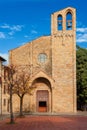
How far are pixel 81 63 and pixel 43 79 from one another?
10.4 metres

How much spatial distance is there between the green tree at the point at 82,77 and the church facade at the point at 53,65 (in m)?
6.12

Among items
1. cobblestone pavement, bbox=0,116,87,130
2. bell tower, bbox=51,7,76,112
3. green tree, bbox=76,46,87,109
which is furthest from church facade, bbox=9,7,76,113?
cobblestone pavement, bbox=0,116,87,130

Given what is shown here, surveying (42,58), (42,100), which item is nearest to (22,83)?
(42,100)

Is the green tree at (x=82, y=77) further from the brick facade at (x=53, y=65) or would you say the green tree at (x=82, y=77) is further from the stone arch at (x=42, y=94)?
the stone arch at (x=42, y=94)

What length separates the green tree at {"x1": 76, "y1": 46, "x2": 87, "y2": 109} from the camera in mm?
61250

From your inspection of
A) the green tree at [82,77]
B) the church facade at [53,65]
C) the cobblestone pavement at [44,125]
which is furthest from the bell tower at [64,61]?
the cobblestone pavement at [44,125]

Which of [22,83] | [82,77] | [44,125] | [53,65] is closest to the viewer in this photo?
[44,125]

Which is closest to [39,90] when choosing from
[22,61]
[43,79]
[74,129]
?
[43,79]

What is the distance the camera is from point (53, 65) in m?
56.6

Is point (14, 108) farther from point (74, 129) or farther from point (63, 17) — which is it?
point (74, 129)

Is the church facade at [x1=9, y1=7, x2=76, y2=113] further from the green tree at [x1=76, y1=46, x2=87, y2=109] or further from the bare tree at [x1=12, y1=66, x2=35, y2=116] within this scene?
the green tree at [x1=76, y1=46, x2=87, y2=109]

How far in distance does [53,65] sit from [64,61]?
196cm

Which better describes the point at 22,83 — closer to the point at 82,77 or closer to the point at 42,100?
the point at 42,100

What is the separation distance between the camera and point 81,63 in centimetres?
Answer: 6412
